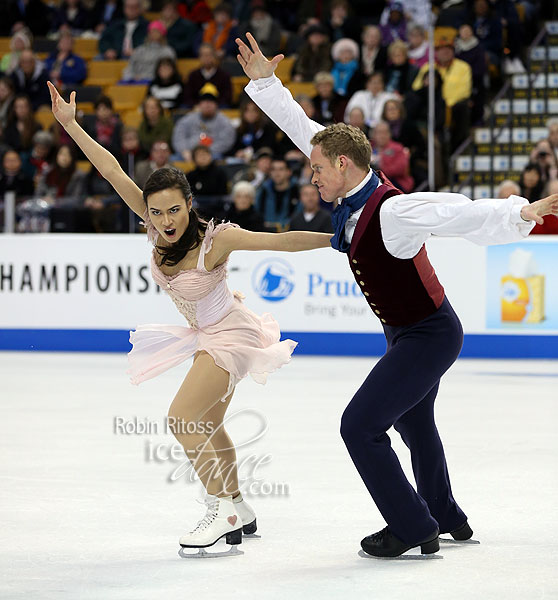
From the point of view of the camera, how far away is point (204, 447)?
4145mm

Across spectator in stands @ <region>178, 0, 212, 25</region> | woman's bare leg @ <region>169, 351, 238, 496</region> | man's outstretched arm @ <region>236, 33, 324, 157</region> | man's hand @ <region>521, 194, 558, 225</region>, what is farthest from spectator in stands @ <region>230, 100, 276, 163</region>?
man's hand @ <region>521, 194, 558, 225</region>

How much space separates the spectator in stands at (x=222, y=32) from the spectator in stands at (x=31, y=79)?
7.16 feet

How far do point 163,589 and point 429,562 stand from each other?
3.11 ft

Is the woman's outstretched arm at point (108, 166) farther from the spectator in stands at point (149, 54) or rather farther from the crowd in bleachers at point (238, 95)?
the spectator in stands at point (149, 54)

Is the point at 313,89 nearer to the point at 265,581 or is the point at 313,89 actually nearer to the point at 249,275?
the point at 249,275

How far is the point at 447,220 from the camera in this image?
3.68 m

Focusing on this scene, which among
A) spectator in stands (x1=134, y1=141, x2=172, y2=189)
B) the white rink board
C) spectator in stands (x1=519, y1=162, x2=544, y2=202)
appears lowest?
the white rink board

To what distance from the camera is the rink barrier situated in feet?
34.6

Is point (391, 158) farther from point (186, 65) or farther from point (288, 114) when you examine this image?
point (288, 114)

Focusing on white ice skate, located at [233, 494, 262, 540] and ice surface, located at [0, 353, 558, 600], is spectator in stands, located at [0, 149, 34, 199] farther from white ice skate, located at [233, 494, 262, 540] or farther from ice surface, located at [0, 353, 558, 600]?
white ice skate, located at [233, 494, 262, 540]

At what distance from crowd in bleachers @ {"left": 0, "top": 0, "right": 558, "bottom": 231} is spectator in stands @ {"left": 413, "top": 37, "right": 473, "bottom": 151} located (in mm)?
16

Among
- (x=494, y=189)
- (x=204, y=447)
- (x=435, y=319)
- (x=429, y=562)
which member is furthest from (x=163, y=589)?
(x=494, y=189)

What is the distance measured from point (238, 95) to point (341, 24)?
1524 mm

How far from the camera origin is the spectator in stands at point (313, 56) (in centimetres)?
1380
